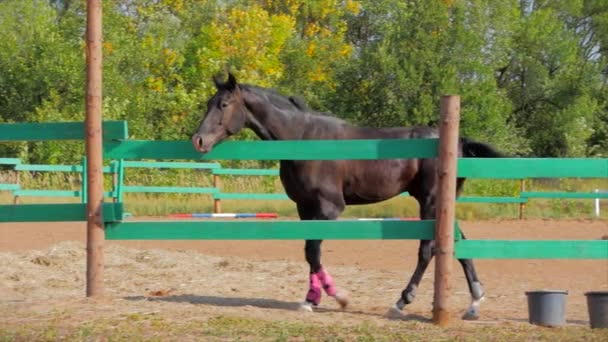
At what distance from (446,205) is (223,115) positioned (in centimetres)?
212

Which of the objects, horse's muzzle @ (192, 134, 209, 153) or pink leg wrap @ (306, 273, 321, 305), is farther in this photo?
pink leg wrap @ (306, 273, 321, 305)

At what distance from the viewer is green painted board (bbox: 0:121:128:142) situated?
824 centimetres

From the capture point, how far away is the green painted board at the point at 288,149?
762cm

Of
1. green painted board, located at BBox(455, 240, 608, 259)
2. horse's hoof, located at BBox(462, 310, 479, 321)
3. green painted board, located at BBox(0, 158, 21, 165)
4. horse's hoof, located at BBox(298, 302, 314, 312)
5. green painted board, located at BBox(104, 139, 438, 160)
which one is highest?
green painted board, located at BBox(0, 158, 21, 165)

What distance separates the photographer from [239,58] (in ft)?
140

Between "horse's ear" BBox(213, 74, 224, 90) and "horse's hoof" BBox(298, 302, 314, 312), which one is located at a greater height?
"horse's ear" BBox(213, 74, 224, 90)

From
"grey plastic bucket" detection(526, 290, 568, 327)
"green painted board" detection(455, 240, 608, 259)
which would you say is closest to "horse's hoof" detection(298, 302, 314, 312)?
"green painted board" detection(455, 240, 608, 259)

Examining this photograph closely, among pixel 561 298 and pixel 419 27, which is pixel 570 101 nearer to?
pixel 419 27

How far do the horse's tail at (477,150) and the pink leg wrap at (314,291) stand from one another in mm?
1747

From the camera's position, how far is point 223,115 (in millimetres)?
8500

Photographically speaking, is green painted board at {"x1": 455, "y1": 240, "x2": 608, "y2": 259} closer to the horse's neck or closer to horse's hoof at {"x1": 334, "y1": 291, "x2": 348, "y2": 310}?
horse's hoof at {"x1": 334, "y1": 291, "x2": 348, "y2": 310}

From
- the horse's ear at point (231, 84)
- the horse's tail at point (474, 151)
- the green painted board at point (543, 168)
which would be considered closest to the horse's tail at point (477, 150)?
the horse's tail at point (474, 151)

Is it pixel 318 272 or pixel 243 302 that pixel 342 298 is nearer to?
pixel 318 272

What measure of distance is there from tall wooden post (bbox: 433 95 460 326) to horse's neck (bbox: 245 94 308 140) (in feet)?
6.00
